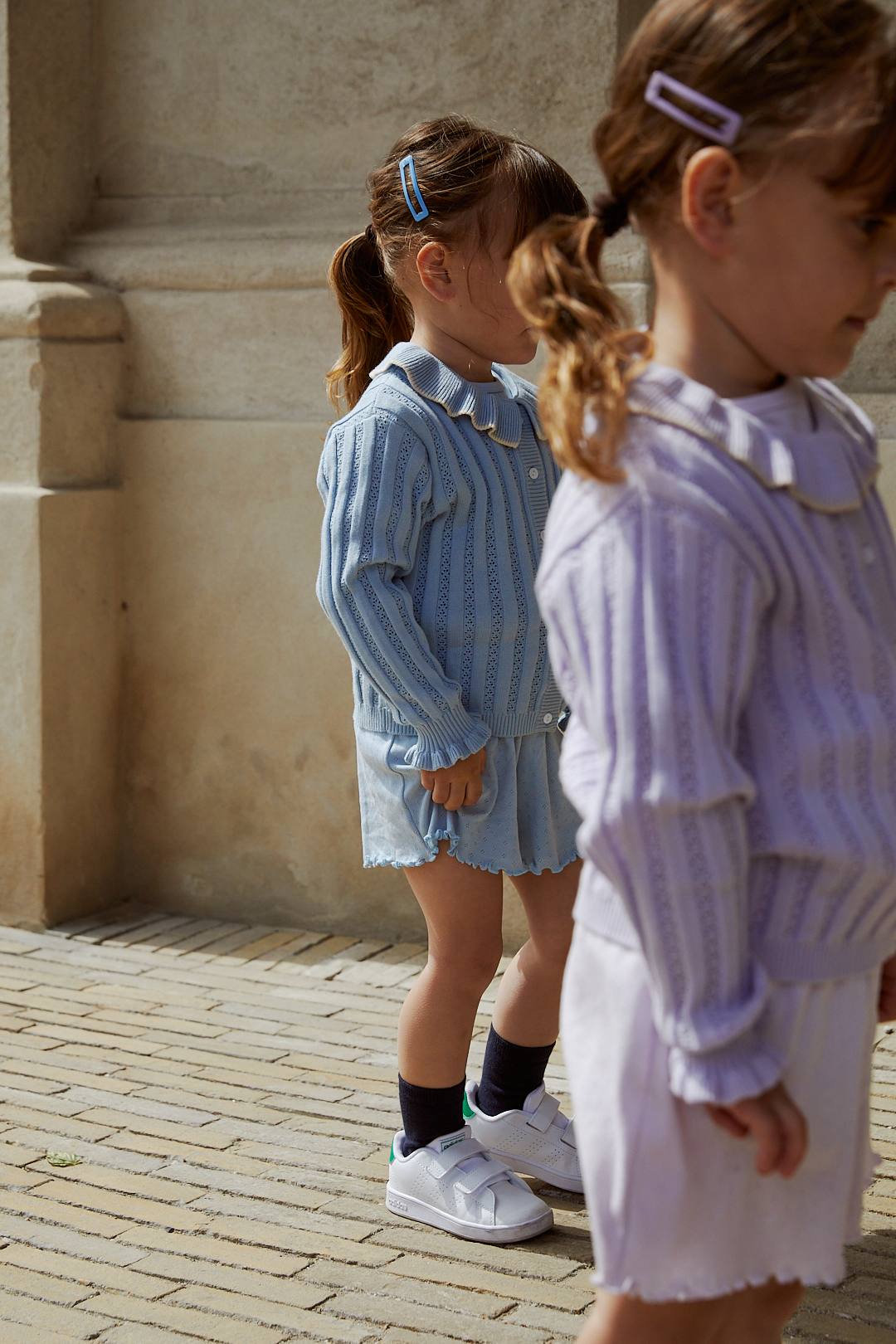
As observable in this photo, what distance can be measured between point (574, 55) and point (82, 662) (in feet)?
6.92

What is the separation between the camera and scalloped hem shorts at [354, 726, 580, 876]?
2824mm

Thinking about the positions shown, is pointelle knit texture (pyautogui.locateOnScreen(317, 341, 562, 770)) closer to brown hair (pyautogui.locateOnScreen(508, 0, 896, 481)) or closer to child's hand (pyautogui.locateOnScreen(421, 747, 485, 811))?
child's hand (pyautogui.locateOnScreen(421, 747, 485, 811))

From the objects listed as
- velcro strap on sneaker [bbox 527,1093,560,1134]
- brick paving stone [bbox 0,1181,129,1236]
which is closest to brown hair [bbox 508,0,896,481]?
velcro strap on sneaker [bbox 527,1093,560,1134]

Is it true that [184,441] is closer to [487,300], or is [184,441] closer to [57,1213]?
[487,300]

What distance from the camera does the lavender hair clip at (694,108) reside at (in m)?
1.49

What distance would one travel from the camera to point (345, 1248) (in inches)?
112

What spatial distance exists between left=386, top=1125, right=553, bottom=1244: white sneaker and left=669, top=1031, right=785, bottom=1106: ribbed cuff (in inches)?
57.3

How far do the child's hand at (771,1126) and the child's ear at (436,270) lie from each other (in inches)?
66.3

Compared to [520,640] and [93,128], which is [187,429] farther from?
[520,640]

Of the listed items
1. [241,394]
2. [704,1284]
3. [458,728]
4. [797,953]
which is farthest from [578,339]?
[241,394]

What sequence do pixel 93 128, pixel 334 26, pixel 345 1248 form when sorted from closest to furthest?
1. pixel 345 1248
2. pixel 334 26
3. pixel 93 128

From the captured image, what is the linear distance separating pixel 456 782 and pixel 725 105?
4.84 feet

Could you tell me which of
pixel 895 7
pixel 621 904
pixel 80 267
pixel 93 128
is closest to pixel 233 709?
pixel 80 267

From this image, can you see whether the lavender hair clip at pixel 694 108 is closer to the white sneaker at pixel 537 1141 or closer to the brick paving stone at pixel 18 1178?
the white sneaker at pixel 537 1141
